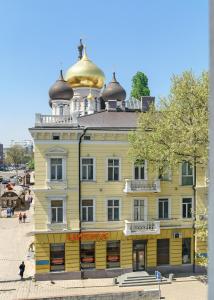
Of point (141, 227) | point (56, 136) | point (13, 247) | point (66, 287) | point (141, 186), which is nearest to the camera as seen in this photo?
point (66, 287)

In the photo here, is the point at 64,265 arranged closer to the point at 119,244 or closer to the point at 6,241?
the point at 119,244

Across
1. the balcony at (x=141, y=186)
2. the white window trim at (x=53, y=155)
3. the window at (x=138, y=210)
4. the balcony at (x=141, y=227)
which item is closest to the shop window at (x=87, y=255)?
the balcony at (x=141, y=227)

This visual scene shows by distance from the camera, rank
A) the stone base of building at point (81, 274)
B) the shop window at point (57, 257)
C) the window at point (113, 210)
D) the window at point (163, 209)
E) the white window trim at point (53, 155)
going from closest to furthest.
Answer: the white window trim at point (53, 155) → the stone base of building at point (81, 274) → the shop window at point (57, 257) → the window at point (113, 210) → the window at point (163, 209)

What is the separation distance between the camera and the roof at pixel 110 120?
23.5 metres

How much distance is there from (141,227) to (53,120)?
9.15 m

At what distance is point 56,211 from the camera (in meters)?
22.6

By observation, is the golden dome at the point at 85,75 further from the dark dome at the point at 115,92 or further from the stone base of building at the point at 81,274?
the stone base of building at the point at 81,274

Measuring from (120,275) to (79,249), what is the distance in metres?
3.21

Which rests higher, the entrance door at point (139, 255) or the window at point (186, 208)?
the window at point (186, 208)

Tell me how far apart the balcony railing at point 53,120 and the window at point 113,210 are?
19.0 feet

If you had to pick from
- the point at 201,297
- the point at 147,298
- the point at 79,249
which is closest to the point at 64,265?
the point at 79,249

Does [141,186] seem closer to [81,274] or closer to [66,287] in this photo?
[81,274]

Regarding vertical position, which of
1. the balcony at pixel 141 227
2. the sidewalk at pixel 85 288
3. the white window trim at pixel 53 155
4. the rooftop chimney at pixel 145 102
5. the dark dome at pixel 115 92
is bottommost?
the sidewalk at pixel 85 288

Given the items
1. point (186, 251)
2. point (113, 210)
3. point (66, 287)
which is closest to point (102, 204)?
point (113, 210)
